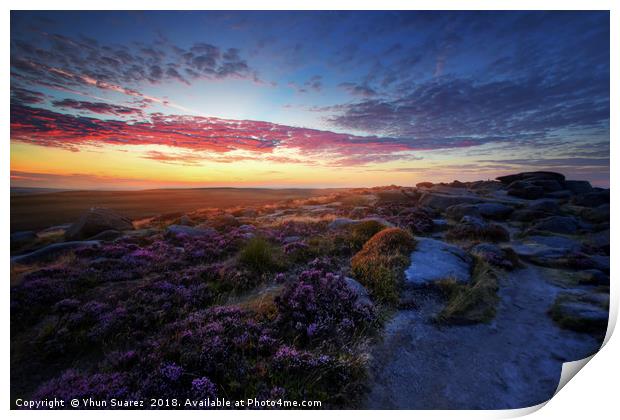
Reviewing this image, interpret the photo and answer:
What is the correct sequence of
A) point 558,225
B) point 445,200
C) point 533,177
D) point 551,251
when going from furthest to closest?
point 533,177 → point 445,200 → point 558,225 → point 551,251

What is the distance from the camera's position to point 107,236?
41.2ft

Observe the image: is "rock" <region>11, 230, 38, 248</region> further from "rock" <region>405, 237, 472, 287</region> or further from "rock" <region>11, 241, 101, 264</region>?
"rock" <region>405, 237, 472, 287</region>

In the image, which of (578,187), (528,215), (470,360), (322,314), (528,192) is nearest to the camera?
(470,360)

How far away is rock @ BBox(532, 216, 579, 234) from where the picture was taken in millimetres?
15094

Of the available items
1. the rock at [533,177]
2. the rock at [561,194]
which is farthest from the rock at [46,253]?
the rock at [533,177]

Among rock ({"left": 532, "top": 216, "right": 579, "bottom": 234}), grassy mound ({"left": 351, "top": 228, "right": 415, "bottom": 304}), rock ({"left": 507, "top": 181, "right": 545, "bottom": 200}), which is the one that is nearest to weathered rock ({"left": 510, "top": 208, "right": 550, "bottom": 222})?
rock ({"left": 532, "top": 216, "right": 579, "bottom": 234})

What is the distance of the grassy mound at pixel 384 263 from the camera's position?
21.9ft

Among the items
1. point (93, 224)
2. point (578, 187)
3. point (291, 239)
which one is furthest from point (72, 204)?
point (578, 187)

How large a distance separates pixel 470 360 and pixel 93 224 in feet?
51.3

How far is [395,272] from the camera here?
739 cm

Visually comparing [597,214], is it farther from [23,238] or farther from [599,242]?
[23,238]

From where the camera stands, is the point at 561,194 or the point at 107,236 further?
the point at 561,194
